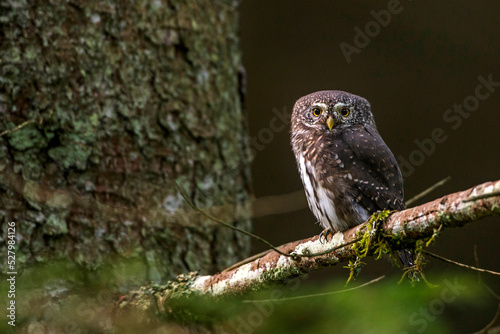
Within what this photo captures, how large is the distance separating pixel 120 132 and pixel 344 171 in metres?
1.30

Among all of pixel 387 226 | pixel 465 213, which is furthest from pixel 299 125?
pixel 465 213

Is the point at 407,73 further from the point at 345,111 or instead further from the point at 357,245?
the point at 357,245

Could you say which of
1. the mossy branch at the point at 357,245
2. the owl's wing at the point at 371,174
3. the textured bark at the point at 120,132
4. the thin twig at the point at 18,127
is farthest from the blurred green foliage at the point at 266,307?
the owl's wing at the point at 371,174

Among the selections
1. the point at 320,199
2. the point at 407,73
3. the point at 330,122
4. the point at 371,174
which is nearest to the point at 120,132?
the point at 320,199

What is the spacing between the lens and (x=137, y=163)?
3.36 meters

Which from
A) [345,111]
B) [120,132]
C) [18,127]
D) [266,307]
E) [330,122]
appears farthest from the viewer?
[345,111]

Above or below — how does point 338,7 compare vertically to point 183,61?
above

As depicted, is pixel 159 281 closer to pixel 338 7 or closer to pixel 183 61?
pixel 183 61

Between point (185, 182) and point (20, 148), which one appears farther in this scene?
point (185, 182)

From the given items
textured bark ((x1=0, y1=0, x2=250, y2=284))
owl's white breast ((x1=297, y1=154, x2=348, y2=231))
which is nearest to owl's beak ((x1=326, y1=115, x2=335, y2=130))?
owl's white breast ((x1=297, y1=154, x2=348, y2=231))

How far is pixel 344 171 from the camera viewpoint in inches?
131

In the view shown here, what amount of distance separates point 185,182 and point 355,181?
1.03 meters

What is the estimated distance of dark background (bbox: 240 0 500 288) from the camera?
17.4ft

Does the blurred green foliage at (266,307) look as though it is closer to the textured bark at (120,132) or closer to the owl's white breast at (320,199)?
the textured bark at (120,132)
